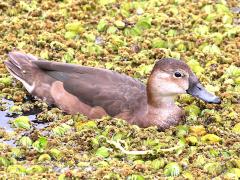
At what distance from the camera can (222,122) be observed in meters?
9.79

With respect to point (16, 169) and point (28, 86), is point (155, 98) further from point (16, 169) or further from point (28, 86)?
point (16, 169)

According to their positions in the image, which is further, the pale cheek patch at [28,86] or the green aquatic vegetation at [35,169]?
the pale cheek patch at [28,86]

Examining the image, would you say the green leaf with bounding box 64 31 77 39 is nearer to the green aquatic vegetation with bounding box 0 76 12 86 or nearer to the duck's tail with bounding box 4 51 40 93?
the duck's tail with bounding box 4 51 40 93

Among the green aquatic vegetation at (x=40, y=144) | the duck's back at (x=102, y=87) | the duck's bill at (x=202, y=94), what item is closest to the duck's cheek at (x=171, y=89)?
the duck's bill at (x=202, y=94)

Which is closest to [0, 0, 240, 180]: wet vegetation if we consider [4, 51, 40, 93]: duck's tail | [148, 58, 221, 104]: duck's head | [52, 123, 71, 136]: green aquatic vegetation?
[52, 123, 71, 136]: green aquatic vegetation

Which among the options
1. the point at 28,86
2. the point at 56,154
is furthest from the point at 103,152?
the point at 28,86

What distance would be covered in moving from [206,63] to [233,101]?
1.11 metres

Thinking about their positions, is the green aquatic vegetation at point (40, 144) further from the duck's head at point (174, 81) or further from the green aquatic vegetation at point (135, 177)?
the duck's head at point (174, 81)

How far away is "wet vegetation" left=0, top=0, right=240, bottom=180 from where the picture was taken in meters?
8.86

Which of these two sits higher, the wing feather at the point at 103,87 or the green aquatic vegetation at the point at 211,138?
the wing feather at the point at 103,87

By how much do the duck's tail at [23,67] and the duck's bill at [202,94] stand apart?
1.95m

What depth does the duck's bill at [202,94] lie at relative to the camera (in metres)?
9.78

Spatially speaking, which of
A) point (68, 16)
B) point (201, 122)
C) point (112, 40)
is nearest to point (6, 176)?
point (201, 122)

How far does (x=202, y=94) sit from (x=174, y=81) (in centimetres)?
35
